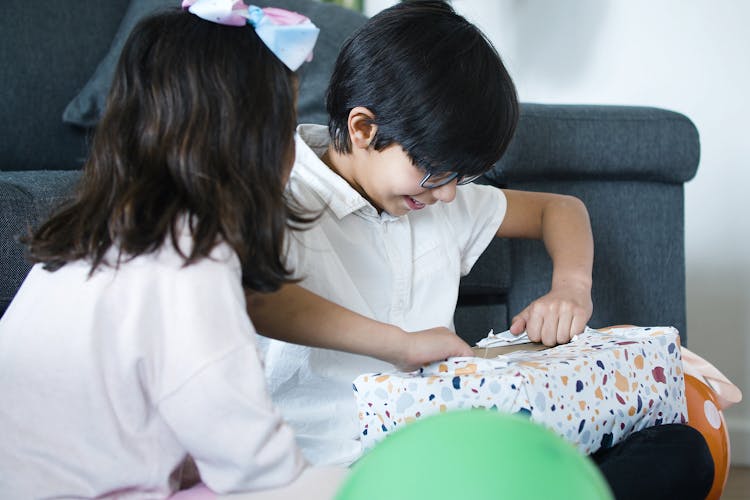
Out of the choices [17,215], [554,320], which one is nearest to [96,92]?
[17,215]

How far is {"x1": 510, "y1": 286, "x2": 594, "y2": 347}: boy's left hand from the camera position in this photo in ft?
Result: 3.56

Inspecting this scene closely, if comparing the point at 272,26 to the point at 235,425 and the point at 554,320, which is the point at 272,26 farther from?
the point at 554,320

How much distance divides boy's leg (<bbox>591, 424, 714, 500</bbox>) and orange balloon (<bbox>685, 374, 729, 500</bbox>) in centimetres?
7

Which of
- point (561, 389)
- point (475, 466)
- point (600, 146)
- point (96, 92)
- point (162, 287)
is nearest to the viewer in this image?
point (475, 466)

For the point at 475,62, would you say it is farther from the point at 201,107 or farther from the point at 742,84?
the point at 742,84

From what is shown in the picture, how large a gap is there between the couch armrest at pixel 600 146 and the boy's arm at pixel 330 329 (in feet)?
1.87

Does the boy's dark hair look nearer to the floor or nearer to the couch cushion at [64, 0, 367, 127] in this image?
the couch cushion at [64, 0, 367, 127]

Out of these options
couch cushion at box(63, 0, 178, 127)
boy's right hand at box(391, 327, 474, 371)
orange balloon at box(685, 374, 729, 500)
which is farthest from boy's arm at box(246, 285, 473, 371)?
couch cushion at box(63, 0, 178, 127)

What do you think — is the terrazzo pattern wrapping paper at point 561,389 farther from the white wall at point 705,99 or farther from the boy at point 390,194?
the white wall at point 705,99

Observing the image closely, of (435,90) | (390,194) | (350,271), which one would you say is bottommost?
(350,271)

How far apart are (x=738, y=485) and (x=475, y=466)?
1272 millimetres

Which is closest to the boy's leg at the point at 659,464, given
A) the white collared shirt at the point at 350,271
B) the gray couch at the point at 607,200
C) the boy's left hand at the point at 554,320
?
the boy's left hand at the point at 554,320

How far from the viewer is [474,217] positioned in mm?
1205

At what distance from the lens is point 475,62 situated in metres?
1.00
